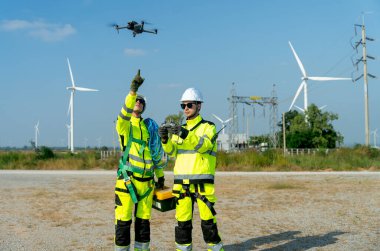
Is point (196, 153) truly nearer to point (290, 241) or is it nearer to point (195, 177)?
point (195, 177)

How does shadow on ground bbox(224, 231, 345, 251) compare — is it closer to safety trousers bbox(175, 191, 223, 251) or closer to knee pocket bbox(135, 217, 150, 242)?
safety trousers bbox(175, 191, 223, 251)

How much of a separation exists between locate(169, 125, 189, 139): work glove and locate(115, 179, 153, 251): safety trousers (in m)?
0.84

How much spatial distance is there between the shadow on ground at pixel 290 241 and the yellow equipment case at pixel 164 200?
5.82 feet

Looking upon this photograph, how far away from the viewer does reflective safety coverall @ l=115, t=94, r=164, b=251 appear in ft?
16.0

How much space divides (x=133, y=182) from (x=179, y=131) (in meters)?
0.91

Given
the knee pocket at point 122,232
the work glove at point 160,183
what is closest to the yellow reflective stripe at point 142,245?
the knee pocket at point 122,232

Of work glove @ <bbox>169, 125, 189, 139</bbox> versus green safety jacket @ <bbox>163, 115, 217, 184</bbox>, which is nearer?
work glove @ <bbox>169, 125, 189, 139</bbox>

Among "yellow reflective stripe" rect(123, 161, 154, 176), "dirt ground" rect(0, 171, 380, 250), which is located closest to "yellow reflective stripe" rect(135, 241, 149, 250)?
"yellow reflective stripe" rect(123, 161, 154, 176)

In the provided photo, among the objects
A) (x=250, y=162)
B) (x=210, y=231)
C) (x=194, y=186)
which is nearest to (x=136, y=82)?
(x=194, y=186)

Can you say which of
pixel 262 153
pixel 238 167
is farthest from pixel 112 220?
pixel 262 153

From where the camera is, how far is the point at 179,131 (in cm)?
455

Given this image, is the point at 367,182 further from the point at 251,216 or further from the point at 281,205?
the point at 251,216

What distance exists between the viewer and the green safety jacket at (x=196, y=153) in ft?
15.5

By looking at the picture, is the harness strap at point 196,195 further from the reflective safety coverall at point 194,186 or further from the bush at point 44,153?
the bush at point 44,153
